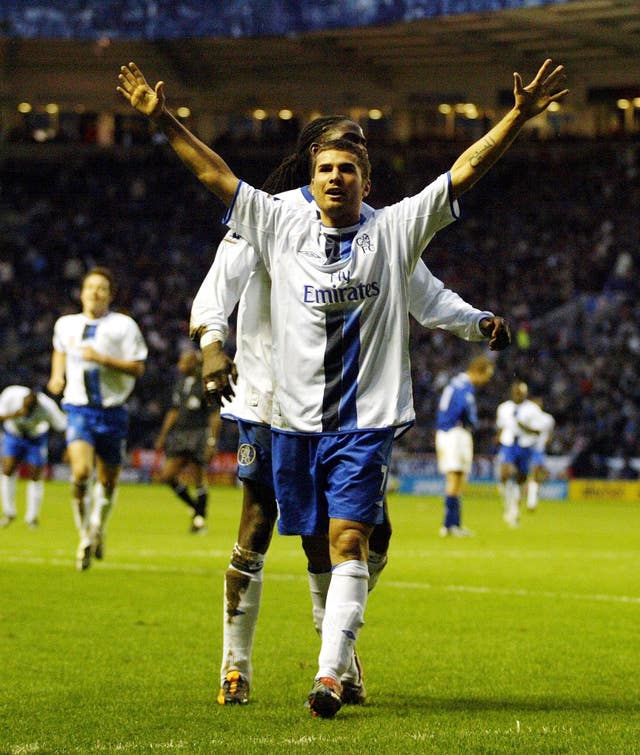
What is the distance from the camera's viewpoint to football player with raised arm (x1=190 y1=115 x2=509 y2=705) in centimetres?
665

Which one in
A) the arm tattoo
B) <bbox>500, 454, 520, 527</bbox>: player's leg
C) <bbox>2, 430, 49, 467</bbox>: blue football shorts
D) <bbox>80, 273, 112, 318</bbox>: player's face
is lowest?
<bbox>500, 454, 520, 527</bbox>: player's leg

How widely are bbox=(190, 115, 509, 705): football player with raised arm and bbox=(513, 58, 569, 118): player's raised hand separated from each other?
86cm

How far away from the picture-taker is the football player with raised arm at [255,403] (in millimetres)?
6652

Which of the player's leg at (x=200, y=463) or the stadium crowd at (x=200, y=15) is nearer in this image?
the player's leg at (x=200, y=463)

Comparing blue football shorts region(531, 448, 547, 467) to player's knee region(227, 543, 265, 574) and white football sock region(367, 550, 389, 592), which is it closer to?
white football sock region(367, 550, 389, 592)

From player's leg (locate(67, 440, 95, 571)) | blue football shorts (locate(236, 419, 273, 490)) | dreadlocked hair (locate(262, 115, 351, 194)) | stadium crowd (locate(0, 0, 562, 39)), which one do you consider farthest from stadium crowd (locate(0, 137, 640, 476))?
blue football shorts (locate(236, 419, 273, 490))

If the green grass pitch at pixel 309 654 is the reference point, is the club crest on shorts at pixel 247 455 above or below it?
above

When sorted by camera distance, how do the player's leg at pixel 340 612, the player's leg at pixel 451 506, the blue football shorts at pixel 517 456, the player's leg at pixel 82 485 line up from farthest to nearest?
the blue football shorts at pixel 517 456 → the player's leg at pixel 451 506 → the player's leg at pixel 82 485 → the player's leg at pixel 340 612

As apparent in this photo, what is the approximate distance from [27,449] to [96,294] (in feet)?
29.0

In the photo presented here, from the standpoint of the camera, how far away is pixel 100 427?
1318cm

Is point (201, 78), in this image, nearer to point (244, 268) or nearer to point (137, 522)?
point (137, 522)

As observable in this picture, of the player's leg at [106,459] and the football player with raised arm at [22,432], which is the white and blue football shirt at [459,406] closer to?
the football player with raised arm at [22,432]

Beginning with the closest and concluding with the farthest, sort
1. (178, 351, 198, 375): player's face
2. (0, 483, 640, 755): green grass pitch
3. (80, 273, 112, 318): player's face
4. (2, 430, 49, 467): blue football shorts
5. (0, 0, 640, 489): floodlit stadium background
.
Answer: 1. (0, 483, 640, 755): green grass pitch
2. (80, 273, 112, 318): player's face
3. (178, 351, 198, 375): player's face
4. (2, 430, 49, 467): blue football shorts
5. (0, 0, 640, 489): floodlit stadium background

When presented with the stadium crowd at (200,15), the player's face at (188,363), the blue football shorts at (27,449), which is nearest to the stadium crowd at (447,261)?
the stadium crowd at (200,15)
